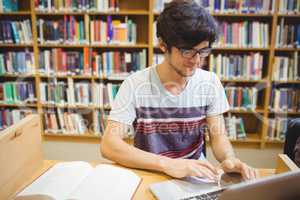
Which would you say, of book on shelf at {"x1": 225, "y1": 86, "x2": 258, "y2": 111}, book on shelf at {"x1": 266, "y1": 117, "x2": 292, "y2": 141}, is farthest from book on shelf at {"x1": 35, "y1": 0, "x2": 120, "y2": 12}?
book on shelf at {"x1": 266, "y1": 117, "x2": 292, "y2": 141}

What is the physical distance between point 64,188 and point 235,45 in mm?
2329

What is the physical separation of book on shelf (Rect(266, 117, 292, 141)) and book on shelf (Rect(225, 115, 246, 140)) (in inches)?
10.3

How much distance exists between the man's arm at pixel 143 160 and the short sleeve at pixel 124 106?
26 mm

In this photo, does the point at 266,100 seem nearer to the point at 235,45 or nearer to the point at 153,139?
Result: the point at 235,45

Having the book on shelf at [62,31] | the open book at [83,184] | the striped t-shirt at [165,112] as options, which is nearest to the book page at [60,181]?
the open book at [83,184]

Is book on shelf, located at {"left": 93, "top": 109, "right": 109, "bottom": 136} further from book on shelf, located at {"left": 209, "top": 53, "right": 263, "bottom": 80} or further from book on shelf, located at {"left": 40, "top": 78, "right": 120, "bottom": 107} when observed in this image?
book on shelf, located at {"left": 209, "top": 53, "right": 263, "bottom": 80}

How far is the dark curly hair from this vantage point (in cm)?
109

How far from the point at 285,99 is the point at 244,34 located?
2.50ft

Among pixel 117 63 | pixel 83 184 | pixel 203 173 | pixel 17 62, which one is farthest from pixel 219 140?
pixel 17 62

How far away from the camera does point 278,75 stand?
109 inches

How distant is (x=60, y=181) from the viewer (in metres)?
0.86

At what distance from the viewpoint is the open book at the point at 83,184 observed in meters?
0.80

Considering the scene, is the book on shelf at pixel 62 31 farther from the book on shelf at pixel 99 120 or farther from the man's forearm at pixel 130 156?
the man's forearm at pixel 130 156

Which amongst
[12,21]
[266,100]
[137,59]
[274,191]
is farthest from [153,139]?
[12,21]
